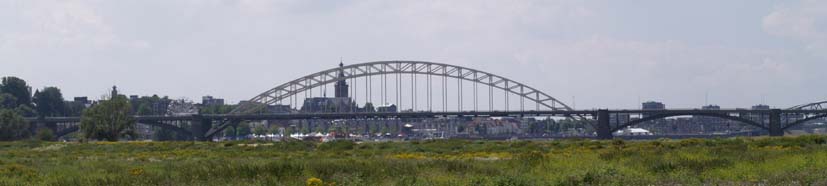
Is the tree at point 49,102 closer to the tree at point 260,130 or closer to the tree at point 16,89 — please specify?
the tree at point 16,89

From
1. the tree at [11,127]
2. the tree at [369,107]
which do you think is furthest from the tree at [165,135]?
the tree at [369,107]

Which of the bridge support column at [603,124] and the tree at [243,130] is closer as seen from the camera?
the bridge support column at [603,124]

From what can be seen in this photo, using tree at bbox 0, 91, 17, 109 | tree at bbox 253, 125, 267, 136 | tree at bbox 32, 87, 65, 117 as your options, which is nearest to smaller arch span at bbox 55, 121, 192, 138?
tree at bbox 0, 91, 17, 109

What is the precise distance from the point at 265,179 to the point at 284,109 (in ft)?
505

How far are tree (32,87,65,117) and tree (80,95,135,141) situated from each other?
273 ft

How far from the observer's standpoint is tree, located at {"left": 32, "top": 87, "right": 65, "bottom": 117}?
6826 inches

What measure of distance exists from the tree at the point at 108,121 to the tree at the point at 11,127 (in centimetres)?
1564

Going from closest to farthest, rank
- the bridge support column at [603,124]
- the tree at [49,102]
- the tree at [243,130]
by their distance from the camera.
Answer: the bridge support column at [603,124]
the tree at [243,130]
the tree at [49,102]

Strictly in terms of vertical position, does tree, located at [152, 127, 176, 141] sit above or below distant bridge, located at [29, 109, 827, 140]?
below

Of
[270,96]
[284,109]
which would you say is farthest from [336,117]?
[284,109]

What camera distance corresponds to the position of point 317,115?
122m

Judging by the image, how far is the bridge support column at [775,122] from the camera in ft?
376

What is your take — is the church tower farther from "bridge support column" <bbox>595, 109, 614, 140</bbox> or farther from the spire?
"bridge support column" <bbox>595, 109, 614, 140</bbox>

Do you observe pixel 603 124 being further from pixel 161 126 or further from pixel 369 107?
pixel 161 126
